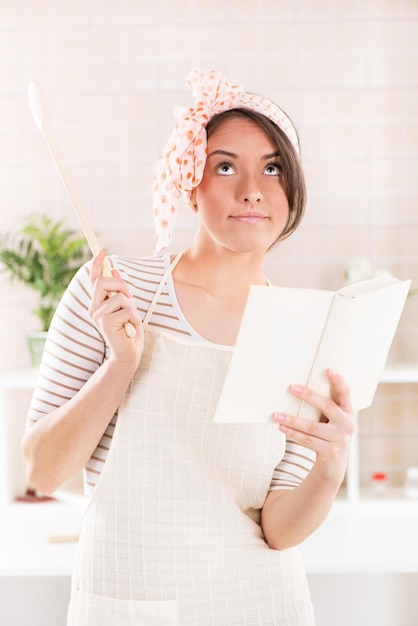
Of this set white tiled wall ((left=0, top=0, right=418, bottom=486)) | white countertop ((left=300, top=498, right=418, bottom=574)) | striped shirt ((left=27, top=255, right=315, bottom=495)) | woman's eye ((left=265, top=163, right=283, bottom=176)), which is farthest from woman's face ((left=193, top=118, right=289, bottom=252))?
white tiled wall ((left=0, top=0, right=418, bottom=486))

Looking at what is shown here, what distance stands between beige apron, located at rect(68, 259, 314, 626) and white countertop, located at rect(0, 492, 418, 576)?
0.99 metres

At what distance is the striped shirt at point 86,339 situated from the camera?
1130mm

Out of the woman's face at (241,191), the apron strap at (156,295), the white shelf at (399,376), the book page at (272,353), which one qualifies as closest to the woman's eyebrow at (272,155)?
the woman's face at (241,191)

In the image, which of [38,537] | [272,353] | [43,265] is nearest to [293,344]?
[272,353]

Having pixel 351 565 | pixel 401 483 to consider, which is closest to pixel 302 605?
pixel 351 565

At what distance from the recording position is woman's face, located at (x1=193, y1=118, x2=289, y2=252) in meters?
1.15

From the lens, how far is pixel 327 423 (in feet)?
3.36

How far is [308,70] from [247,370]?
203 centimetres

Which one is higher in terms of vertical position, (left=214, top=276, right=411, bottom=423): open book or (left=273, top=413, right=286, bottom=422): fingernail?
(left=214, top=276, right=411, bottom=423): open book

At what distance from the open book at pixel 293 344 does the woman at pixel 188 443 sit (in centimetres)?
14

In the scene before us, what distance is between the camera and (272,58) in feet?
9.24

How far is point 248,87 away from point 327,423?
198 centimetres

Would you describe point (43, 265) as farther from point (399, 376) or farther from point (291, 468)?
point (291, 468)

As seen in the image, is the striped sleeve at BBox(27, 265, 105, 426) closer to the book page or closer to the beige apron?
the beige apron
